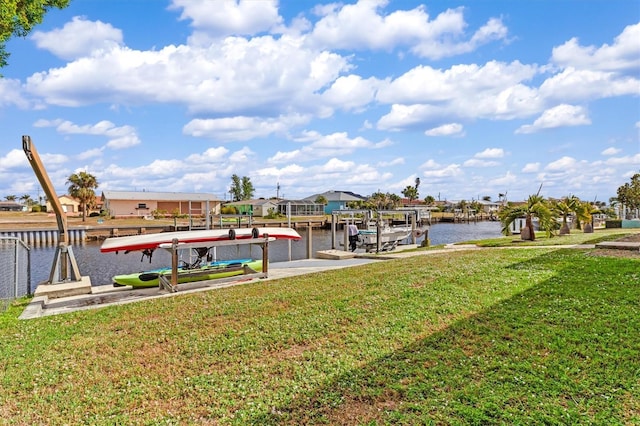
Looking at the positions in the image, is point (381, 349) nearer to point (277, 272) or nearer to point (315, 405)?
point (315, 405)

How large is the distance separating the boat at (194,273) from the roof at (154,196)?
5307 cm

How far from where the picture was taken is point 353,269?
37.7 ft

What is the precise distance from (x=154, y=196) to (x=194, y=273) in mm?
61913

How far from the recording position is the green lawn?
13.8 ft

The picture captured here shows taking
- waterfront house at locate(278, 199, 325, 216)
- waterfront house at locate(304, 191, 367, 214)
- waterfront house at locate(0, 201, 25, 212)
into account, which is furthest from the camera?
waterfront house at locate(0, 201, 25, 212)

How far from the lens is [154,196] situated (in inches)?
2734

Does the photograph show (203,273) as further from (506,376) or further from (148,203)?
(148,203)

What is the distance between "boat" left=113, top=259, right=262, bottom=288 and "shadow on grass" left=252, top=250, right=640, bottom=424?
7.75 meters

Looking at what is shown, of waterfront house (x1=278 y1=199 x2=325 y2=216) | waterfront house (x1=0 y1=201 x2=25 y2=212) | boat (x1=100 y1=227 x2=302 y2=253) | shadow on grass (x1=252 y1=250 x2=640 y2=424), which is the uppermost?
waterfront house (x1=0 y1=201 x2=25 y2=212)

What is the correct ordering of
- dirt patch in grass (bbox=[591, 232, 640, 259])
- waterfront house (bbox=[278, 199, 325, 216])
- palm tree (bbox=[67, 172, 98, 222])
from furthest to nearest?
1. waterfront house (bbox=[278, 199, 325, 216])
2. palm tree (bbox=[67, 172, 98, 222])
3. dirt patch in grass (bbox=[591, 232, 640, 259])

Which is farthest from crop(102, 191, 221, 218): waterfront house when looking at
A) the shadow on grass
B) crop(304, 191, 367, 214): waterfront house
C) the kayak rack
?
the shadow on grass

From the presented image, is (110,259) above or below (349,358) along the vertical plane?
below

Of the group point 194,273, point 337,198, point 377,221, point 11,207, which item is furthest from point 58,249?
point 11,207

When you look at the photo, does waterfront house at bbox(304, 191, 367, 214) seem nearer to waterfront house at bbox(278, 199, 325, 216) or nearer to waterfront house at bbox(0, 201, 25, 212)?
waterfront house at bbox(278, 199, 325, 216)
